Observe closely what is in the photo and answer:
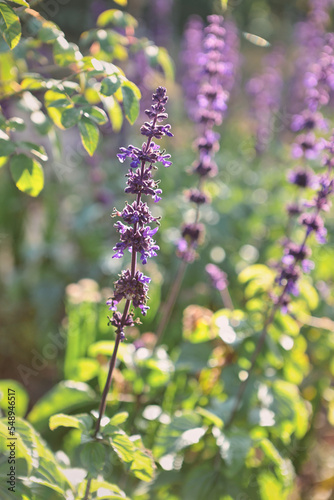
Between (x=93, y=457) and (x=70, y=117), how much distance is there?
38.1 inches

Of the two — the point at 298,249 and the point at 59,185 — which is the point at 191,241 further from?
the point at 59,185

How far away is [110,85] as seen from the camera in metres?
1.35

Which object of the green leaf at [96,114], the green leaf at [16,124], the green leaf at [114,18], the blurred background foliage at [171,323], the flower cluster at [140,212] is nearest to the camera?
the flower cluster at [140,212]

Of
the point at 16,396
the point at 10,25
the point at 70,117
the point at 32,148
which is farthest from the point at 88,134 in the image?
the point at 16,396

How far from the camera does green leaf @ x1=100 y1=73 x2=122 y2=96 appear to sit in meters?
1.33

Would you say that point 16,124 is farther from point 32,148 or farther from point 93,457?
point 93,457

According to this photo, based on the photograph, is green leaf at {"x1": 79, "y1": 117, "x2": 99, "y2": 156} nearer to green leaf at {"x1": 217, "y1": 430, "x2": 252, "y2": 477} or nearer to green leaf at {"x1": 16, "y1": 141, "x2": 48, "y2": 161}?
green leaf at {"x1": 16, "y1": 141, "x2": 48, "y2": 161}

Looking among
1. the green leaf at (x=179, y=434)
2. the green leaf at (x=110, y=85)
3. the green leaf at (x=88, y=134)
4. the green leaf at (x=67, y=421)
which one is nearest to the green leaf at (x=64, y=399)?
the green leaf at (x=179, y=434)

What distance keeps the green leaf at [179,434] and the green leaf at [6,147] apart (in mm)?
1189

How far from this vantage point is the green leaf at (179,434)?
1804 millimetres

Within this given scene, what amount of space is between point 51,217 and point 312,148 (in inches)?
89.0

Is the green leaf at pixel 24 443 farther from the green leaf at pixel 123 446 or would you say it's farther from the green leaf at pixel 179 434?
the green leaf at pixel 179 434

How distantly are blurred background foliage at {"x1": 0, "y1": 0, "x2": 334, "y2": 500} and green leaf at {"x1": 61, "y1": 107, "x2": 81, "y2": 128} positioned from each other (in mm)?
483

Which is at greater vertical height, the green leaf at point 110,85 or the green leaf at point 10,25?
the green leaf at point 10,25
